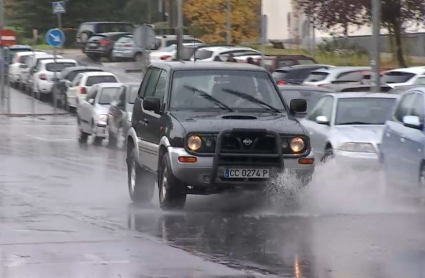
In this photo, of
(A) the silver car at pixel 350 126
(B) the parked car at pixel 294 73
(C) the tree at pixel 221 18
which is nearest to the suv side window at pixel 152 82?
(A) the silver car at pixel 350 126

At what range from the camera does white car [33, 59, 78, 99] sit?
43844 millimetres

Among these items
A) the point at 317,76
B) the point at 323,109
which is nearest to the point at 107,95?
the point at 317,76

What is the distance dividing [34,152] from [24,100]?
2088 centimetres

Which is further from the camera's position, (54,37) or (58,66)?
(58,66)

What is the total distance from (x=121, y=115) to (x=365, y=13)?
18582mm

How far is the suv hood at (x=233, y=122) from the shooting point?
43.6 ft

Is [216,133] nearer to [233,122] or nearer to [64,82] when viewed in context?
[233,122]

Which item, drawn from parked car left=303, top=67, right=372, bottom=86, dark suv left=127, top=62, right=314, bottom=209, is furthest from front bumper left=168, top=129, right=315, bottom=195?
parked car left=303, top=67, right=372, bottom=86

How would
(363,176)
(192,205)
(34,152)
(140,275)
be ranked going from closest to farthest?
1. (140,275)
2. (192,205)
3. (363,176)
4. (34,152)

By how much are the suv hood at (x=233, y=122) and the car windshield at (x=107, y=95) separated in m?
15.1

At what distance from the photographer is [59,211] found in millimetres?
14078

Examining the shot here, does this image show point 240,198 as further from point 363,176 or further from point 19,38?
point 19,38

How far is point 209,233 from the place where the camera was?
38.8 feet

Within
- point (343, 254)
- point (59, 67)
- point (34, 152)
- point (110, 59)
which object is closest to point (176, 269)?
point (343, 254)
